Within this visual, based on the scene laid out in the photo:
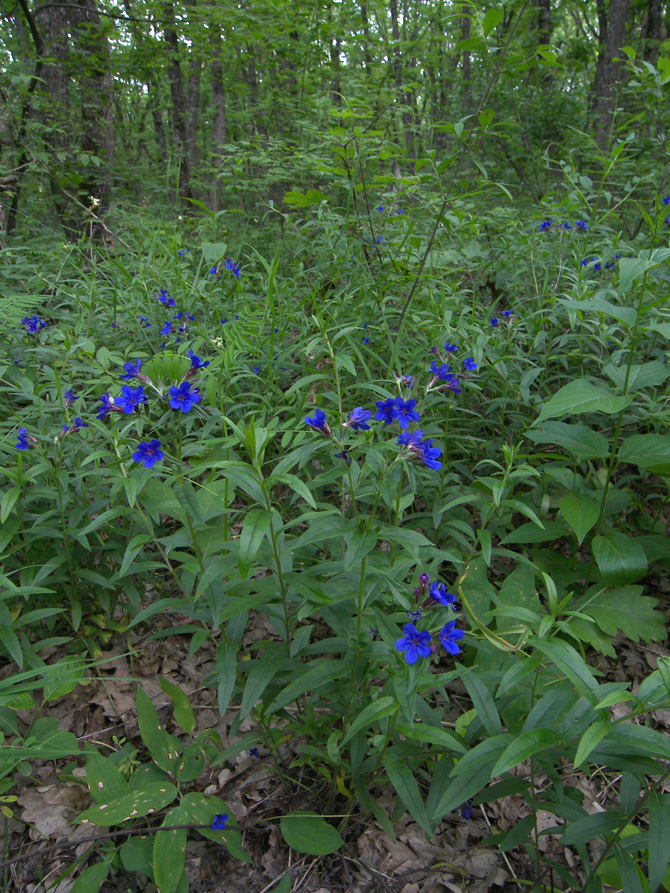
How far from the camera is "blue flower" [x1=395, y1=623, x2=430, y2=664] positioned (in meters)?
1.19

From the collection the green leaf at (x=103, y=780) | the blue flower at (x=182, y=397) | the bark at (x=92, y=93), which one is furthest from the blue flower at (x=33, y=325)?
the bark at (x=92, y=93)

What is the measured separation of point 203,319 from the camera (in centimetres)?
364

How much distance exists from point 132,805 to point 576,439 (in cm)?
204

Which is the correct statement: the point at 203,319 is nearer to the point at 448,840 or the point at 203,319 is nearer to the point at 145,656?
the point at 145,656

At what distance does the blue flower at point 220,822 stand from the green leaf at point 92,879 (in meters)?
0.30

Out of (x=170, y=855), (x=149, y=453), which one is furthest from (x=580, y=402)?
(x=170, y=855)

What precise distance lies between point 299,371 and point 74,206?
4.42m

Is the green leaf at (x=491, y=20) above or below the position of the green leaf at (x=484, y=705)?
above

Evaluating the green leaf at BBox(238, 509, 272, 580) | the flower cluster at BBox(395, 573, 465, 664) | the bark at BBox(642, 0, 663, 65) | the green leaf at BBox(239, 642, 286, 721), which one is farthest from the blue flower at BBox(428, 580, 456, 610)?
the bark at BBox(642, 0, 663, 65)

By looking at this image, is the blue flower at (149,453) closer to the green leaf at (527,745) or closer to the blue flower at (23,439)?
the blue flower at (23,439)

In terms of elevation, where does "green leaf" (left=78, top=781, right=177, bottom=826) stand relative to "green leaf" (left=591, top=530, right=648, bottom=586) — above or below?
below

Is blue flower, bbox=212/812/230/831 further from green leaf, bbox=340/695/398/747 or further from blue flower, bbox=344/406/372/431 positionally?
blue flower, bbox=344/406/372/431

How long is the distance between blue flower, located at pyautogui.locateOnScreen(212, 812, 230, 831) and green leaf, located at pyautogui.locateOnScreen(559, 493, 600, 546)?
1.54 meters

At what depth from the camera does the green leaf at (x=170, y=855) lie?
4.53 feet
